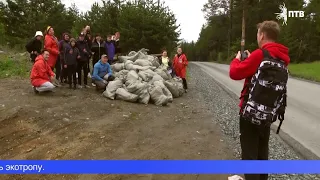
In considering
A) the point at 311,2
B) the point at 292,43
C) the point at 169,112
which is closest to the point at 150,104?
the point at 169,112

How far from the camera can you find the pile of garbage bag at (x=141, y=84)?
9.96 metres

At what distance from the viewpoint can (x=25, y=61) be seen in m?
14.2

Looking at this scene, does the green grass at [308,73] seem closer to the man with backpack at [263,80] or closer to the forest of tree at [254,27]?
the forest of tree at [254,27]

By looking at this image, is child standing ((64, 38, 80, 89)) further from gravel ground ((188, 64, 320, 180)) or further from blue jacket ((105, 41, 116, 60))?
gravel ground ((188, 64, 320, 180))

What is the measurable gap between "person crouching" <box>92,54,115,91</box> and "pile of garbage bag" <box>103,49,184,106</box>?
0.96 feet

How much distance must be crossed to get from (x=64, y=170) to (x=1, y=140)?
11.7 feet

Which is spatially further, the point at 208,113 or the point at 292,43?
the point at 292,43

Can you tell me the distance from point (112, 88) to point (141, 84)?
2.89 feet

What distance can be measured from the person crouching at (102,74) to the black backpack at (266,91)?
7704 millimetres

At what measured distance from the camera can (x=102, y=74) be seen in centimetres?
1073

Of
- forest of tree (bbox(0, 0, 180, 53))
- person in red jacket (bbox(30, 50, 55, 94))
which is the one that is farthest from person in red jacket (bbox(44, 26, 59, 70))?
forest of tree (bbox(0, 0, 180, 53))

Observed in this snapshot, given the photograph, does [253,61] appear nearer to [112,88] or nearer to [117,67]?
[112,88]

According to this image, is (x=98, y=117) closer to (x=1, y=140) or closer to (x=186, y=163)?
(x=1, y=140)

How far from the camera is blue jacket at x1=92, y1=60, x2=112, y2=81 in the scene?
34.3 ft
